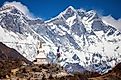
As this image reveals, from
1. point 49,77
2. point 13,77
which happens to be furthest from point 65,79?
point 13,77

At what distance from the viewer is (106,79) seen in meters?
132

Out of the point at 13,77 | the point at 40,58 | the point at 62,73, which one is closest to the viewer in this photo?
the point at 13,77

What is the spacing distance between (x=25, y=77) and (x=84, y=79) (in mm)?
16103

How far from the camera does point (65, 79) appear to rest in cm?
12850

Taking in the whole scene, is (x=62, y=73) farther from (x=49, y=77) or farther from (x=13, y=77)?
(x=13, y=77)

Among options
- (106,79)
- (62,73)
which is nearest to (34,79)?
(62,73)

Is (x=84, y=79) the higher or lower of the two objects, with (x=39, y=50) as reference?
lower

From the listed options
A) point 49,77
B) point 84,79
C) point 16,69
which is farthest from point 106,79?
point 16,69

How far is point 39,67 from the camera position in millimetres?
134125

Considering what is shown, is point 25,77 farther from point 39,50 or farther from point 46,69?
point 39,50

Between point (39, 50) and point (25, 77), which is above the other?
point (39, 50)

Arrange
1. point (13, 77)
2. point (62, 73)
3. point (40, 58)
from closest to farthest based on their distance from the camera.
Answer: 1. point (13, 77)
2. point (62, 73)
3. point (40, 58)

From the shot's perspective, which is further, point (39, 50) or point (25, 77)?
point (39, 50)

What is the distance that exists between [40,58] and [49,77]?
662 inches
